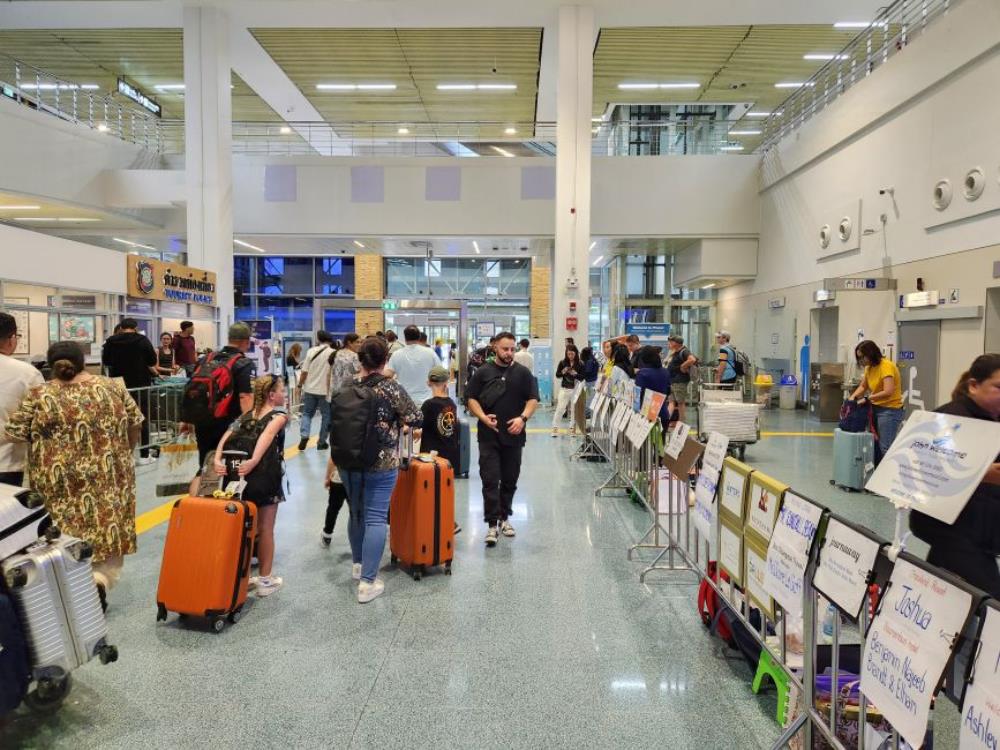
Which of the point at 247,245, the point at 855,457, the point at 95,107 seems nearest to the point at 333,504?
the point at 855,457

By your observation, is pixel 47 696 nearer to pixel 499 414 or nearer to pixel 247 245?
pixel 499 414

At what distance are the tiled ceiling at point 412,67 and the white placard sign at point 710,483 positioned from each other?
41.2 ft

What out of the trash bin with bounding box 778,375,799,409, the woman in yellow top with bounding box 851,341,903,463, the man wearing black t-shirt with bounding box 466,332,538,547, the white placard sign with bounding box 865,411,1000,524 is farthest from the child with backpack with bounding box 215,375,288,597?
the trash bin with bounding box 778,375,799,409

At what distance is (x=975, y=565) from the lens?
243 centimetres

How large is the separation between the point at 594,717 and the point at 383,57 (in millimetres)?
15371

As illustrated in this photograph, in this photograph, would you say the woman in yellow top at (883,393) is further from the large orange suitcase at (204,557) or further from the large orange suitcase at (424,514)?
the large orange suitcase at (204,557)

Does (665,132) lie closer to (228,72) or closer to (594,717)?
(228,72)

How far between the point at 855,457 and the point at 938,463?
5.20 m

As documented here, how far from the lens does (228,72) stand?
12398mm

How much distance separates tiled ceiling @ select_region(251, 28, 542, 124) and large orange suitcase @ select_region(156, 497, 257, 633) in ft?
41.9

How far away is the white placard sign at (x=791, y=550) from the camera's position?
6.98ft

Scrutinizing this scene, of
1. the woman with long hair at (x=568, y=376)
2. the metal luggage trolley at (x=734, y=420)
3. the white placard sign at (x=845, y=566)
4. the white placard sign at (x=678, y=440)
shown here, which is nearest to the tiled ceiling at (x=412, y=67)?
the woman with long hair at (x=568, y=376)

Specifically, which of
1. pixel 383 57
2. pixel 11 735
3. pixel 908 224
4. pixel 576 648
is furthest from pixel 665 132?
pixel 11 735

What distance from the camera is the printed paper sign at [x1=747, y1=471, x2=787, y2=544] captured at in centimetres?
243
